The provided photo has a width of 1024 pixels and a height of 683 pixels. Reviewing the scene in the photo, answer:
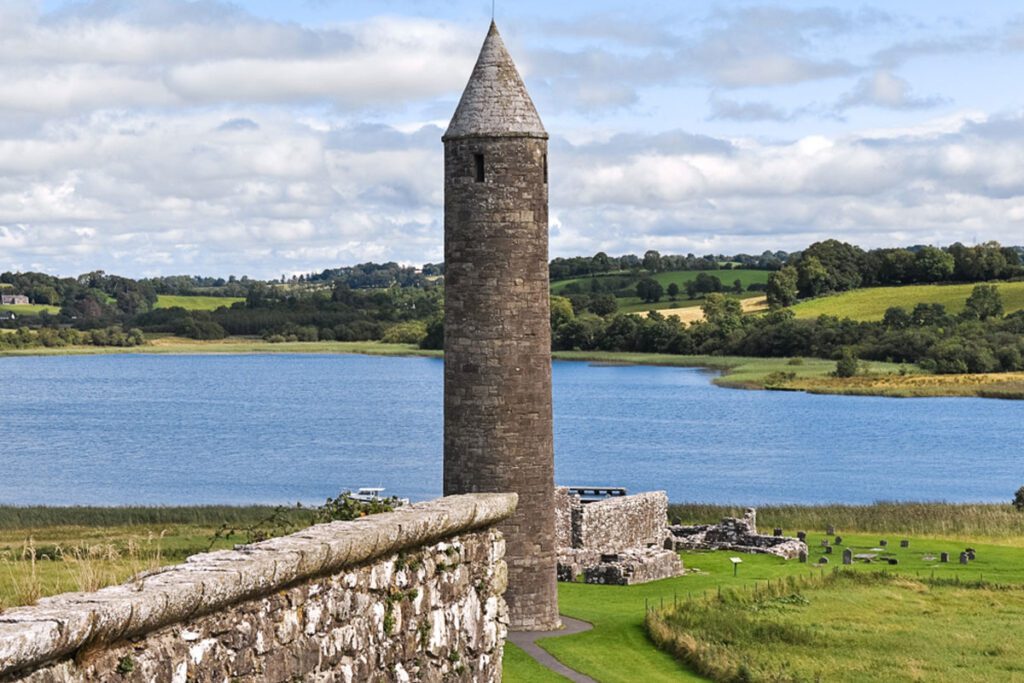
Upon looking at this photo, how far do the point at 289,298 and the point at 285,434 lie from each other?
385 feet

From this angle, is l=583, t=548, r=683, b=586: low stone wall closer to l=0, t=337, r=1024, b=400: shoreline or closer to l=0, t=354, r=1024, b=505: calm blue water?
l=0, t=354, r=1024, b=505: calm blue water

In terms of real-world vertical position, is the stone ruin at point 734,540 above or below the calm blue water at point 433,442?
above

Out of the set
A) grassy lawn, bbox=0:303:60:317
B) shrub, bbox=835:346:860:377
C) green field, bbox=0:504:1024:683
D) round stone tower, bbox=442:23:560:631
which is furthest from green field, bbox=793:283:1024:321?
round stone tower, bbox=442:23:560:631

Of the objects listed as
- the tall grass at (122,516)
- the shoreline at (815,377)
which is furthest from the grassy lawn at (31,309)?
the tall grass at (122,516)

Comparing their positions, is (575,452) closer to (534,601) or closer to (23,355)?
(534,601)

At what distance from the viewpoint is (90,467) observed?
212 feet

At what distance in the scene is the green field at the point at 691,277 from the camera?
158750 mm

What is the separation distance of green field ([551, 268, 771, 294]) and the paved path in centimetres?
13060

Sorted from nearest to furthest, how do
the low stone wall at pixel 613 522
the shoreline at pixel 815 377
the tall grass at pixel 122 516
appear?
the low stone wall at pixel 613 522, the tall grass at pixel 122 516, the shoreline at pixel 815 377

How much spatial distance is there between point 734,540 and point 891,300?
336 ft

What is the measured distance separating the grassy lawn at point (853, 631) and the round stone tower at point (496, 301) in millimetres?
3483

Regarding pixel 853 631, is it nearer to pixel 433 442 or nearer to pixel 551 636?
pixel 551 636

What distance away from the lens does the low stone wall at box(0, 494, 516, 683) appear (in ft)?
15.2

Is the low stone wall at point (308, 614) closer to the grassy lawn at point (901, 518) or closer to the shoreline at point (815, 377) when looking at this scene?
the grassy lawn at point (901, 518)
